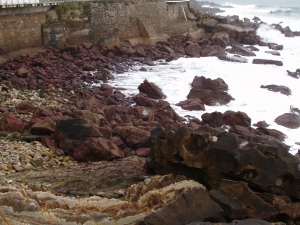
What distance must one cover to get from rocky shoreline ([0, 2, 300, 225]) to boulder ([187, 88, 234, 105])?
12 centimetres

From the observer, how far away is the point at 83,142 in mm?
7770

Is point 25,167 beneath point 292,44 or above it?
above

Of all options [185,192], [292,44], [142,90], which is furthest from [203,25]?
[185,192]

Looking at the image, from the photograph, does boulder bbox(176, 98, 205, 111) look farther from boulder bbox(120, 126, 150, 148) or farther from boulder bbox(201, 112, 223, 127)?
boulder bbox(120, 126, 150, 148)

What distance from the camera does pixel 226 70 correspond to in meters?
18.0

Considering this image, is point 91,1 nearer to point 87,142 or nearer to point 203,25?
point 203,25

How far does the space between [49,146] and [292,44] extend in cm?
2223

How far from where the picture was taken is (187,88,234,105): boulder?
13141mm

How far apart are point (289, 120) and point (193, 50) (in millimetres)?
10154

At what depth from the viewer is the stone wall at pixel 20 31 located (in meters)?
15.1

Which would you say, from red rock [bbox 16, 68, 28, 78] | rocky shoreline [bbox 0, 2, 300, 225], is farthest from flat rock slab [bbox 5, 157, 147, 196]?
red rock [bbox 16, 68, 28, 78]

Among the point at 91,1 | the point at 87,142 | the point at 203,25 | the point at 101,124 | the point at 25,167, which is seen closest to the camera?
the point at 25,167

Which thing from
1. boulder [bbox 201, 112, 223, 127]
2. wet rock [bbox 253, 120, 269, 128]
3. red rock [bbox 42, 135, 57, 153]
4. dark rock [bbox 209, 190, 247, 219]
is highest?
dark rock [bbox 209, 190, 247, 219]

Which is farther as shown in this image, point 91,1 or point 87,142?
point 91,1
